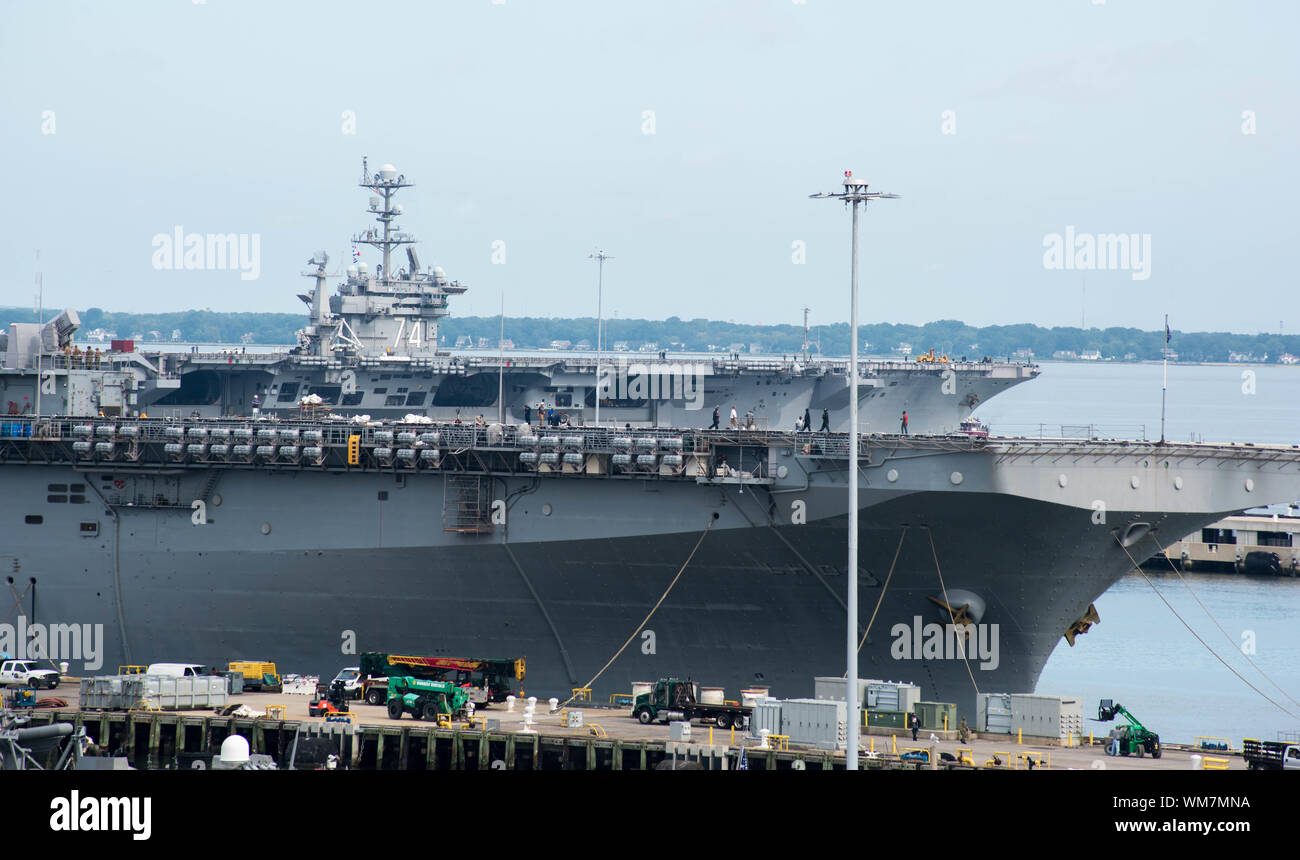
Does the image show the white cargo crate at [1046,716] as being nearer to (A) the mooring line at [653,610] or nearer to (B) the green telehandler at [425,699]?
(A) the mooring line at [653,610]

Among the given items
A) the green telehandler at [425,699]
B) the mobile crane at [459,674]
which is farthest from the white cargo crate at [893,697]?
the green telehandler at [425,699]

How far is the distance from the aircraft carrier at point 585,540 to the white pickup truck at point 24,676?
263 cm

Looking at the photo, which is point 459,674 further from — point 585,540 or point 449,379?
point 449,379

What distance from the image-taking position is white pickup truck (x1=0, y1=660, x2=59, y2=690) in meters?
23.9

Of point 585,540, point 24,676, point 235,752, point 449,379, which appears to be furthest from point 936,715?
point 449,379

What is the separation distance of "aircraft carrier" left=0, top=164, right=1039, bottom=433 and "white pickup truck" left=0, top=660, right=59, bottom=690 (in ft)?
37.9

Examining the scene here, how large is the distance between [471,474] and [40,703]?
7575 millimetres

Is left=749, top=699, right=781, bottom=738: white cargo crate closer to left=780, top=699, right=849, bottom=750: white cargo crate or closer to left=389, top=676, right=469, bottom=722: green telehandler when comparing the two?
left=780, top=699, right=849, bottom=750: white cargo crate

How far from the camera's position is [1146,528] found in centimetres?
2194

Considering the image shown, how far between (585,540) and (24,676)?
31.8 ft

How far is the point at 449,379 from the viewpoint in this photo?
3966cm

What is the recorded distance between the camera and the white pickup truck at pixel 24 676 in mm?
23906
